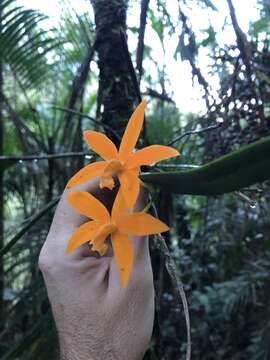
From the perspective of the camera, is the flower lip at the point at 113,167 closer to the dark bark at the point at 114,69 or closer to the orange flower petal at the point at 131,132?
the orange flower petal at the point at 131,132

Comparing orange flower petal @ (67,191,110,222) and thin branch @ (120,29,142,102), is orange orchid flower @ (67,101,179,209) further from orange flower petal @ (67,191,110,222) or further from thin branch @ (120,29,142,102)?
thin branch @ (120,29,142,102)

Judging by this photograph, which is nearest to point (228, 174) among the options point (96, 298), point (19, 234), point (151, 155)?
point (151, 155)

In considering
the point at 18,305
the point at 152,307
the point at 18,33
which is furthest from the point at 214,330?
the point at 152,307

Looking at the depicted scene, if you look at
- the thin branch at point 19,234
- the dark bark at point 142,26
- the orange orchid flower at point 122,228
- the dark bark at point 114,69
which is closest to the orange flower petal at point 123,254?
the orange orchid flower at point 122,228

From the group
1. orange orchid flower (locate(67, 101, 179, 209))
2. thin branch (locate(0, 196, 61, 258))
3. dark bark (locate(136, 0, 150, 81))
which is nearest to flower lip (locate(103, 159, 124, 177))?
orange orchid flower (locate(67, 101, 179, 209))

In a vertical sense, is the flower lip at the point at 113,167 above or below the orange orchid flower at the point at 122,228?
above
